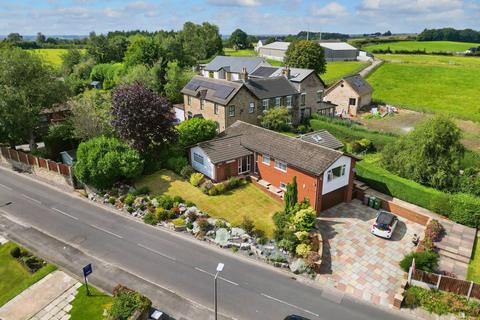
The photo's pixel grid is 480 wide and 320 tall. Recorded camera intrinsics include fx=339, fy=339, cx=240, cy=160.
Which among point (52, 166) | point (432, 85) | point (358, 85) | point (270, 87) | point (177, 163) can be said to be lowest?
point (52, 166)

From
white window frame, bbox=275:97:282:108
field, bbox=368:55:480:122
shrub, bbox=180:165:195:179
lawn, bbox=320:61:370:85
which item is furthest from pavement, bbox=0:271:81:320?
lawn, bbox=320:61:370:85

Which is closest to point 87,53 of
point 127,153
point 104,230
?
point 127,153

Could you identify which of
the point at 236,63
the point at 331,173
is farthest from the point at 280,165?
the point at 236,63

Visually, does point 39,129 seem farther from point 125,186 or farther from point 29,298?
point 29,298

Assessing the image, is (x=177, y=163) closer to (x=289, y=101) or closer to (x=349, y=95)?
(x=289, y=101)

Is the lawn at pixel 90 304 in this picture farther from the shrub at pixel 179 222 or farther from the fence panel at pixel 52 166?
the fence panel at pixel 52 166

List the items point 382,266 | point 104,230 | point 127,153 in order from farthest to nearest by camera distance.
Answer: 1. point 127,153
2. point 104,230
3. point 382,266
